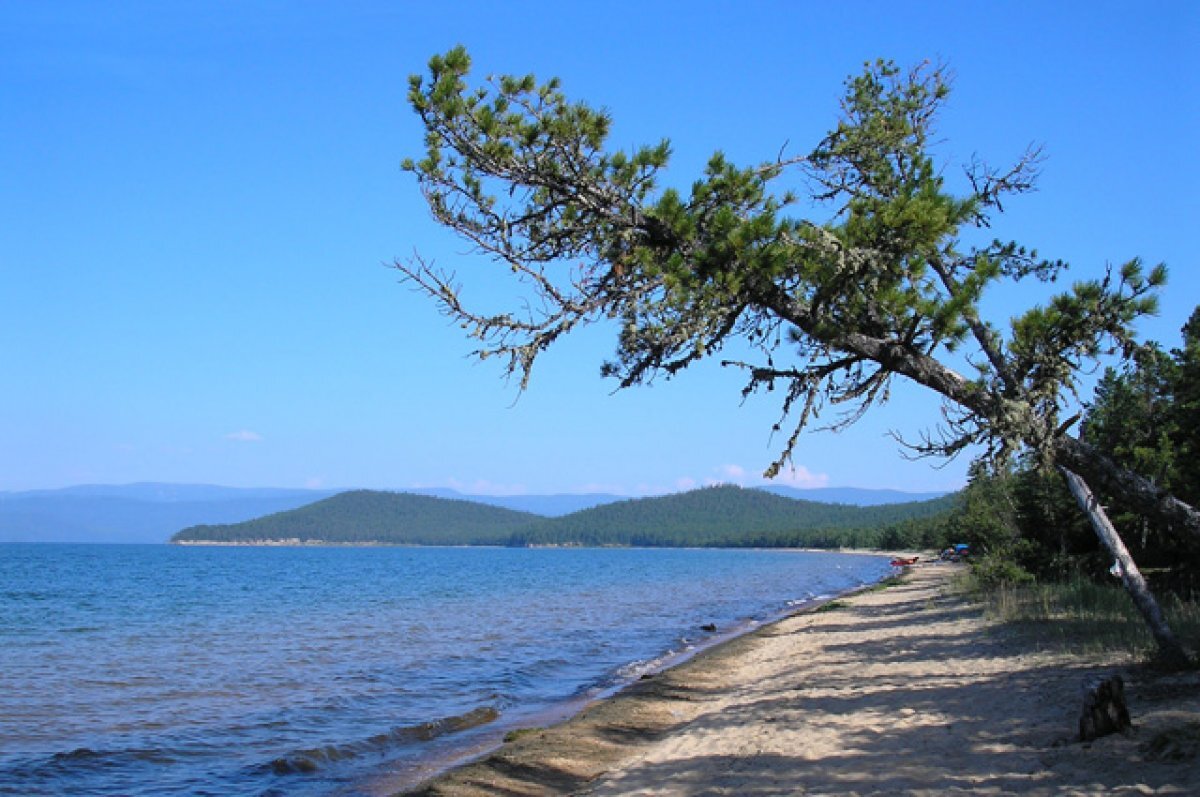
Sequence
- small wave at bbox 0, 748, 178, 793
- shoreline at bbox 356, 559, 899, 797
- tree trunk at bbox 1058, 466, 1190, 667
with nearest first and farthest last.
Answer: tree trunk at bbox 1058, 466, 1190, 667 → shoreline at bbox 356, 559, 899, 797 → small wave at bbox 0, 748, 178, 793

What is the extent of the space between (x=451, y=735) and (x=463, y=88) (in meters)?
10.6

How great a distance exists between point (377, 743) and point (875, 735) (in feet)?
25.0

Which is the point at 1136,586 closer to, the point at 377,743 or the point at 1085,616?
the point at 1085,616

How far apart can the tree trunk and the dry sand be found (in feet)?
1.25

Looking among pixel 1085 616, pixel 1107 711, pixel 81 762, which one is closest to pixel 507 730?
pixel 81 762

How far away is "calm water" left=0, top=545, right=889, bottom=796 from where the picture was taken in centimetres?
1273

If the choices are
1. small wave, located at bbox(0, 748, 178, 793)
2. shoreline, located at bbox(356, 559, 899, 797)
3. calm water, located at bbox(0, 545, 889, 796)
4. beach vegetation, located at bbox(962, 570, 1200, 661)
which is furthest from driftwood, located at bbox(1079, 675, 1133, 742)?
small wave, located at bbox(0, 748, 178, 793)

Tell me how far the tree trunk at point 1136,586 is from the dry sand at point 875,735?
38cm

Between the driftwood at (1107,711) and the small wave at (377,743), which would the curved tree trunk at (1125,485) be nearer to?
the driftwood at (1107,711)

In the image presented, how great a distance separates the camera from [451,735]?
1447 cm

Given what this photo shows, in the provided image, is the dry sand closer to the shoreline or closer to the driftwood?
the driftwood

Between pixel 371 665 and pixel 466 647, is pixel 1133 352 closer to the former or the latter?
pixel 371 665

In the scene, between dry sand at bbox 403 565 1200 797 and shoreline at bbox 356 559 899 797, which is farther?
shoreline at bbox 356 559 899 797

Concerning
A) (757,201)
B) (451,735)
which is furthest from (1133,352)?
(451,735)
